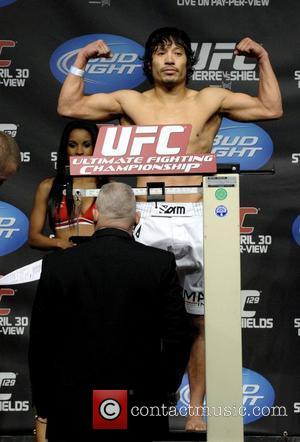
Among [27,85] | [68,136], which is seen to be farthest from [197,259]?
[27,85]

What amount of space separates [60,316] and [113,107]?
6.42 ft

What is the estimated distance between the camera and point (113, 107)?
5449mm

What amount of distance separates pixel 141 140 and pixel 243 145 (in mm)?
2155

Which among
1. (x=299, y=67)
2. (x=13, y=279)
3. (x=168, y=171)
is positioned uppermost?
(x=299, y=67)

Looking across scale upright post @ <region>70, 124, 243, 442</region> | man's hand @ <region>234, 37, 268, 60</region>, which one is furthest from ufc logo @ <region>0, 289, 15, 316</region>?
scale upright post @ <region>70, 124, 243, 442</region>

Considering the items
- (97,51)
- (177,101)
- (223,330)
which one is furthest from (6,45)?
(223,330)

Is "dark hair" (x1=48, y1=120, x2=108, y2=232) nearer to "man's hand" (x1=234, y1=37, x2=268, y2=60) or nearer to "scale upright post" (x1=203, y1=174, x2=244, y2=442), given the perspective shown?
"man's hand" (x1=234, y1=37, x2=268, y2=60)

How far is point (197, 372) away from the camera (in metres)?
5.05

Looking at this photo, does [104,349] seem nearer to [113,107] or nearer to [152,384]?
[152,384]

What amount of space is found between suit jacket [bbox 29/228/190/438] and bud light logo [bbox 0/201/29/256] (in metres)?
2.30

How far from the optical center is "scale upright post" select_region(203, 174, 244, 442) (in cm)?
381

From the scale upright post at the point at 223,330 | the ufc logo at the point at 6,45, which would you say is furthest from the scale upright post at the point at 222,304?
the ufc logo at the point at 6,45

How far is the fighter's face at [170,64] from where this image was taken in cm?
536

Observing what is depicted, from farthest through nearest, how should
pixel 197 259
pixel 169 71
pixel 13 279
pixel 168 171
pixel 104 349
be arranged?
pixel 169 71, pixel 197 259, pixel 13 279, pixel 168 171, pixel 104 349
